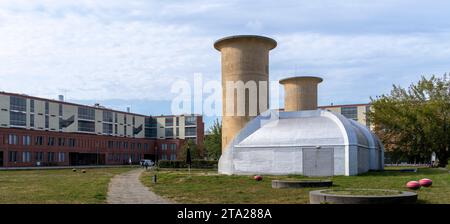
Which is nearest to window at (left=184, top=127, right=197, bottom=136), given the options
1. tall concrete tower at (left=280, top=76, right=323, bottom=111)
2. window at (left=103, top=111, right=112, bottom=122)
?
window at (left=103, top=111, right=112, bottom=122)

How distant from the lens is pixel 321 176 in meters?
35.2

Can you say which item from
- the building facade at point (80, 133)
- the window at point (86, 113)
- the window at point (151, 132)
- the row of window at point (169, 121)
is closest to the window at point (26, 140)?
the building facade at point (80, 133)

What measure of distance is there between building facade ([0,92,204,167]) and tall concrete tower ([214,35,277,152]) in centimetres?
4659

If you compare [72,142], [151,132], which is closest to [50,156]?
[72,142]

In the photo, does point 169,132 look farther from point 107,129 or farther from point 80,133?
point 80,133

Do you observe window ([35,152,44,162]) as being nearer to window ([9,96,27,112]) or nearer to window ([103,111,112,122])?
window ([9,96,27,112])

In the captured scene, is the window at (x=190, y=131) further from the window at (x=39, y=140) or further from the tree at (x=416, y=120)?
the tree at (x=416, y=120)

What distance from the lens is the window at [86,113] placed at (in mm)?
99500

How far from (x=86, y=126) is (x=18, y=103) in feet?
61.1

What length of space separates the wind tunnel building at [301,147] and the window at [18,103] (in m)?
54.7

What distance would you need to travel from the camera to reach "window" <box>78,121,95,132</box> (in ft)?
327
